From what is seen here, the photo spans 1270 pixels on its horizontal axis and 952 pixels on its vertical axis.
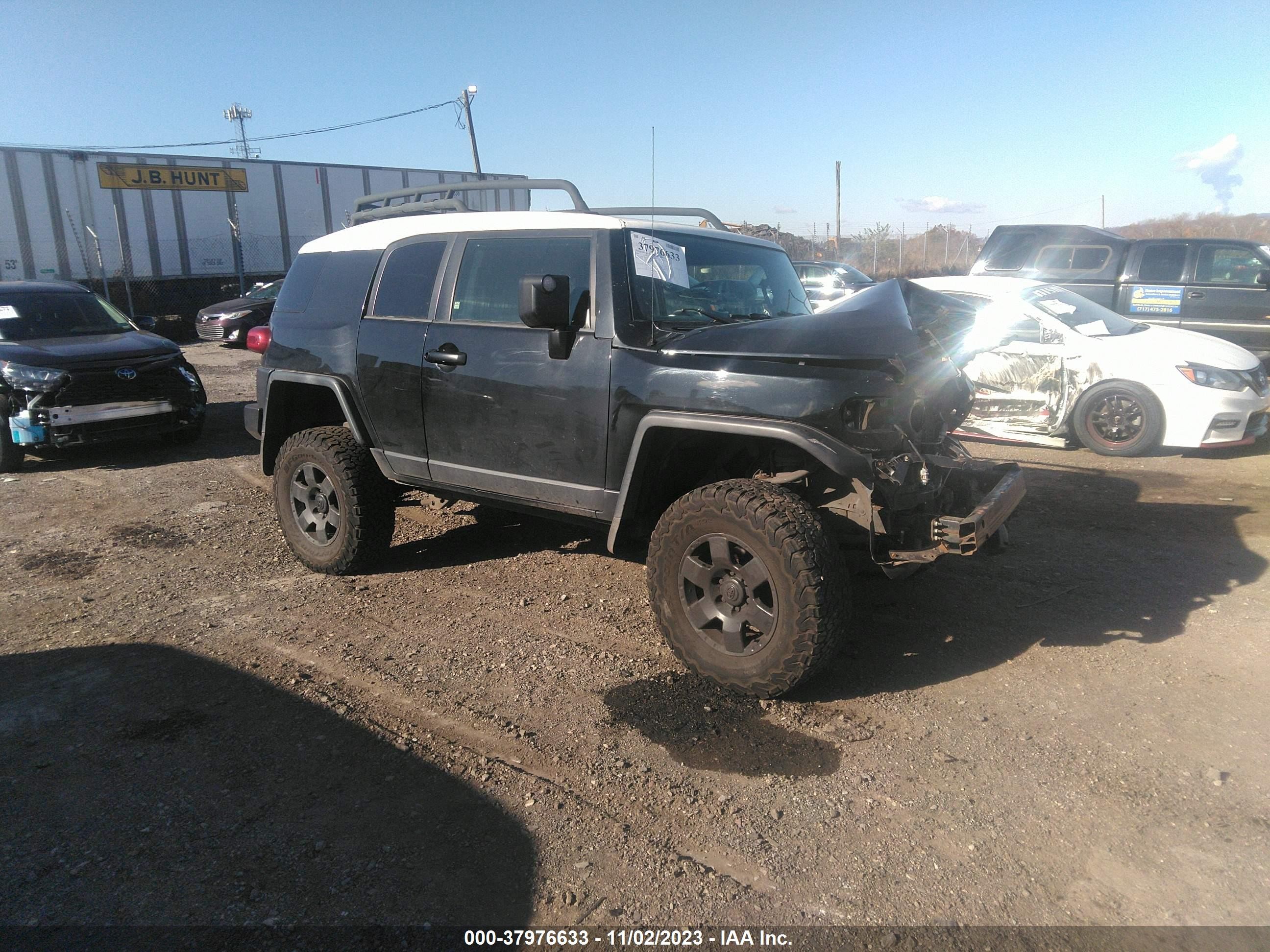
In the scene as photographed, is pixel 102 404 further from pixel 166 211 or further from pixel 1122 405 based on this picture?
pixel 166 211

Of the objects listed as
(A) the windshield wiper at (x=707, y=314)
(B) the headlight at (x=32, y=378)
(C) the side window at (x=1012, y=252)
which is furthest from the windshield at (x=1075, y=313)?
(B) the headlight at (x=32, y=378)

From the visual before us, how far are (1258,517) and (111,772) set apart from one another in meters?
7.04

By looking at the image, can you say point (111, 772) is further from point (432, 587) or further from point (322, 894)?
point (432, 587)

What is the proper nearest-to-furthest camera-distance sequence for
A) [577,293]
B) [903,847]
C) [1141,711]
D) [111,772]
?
[903,847] < [111,772] < [1141,711] < [577,293]

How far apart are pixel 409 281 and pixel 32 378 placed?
205 inches

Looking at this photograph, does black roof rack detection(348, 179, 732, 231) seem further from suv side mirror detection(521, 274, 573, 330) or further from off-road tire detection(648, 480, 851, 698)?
off-road tire detection(648, 480, 851, 698)

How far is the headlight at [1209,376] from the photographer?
24.9ft

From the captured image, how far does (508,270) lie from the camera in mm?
4309

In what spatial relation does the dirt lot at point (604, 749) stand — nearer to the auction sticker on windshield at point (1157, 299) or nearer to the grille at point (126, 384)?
the grille at point (126, 384)

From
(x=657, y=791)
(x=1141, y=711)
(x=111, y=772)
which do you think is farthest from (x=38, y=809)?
(x=1141, y=711)

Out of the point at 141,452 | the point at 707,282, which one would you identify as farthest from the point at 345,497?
the point at 141,452

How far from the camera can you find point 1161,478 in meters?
7.12

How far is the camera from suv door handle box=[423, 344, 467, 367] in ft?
14.2

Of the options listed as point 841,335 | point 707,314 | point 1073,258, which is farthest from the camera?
point 1073,258
